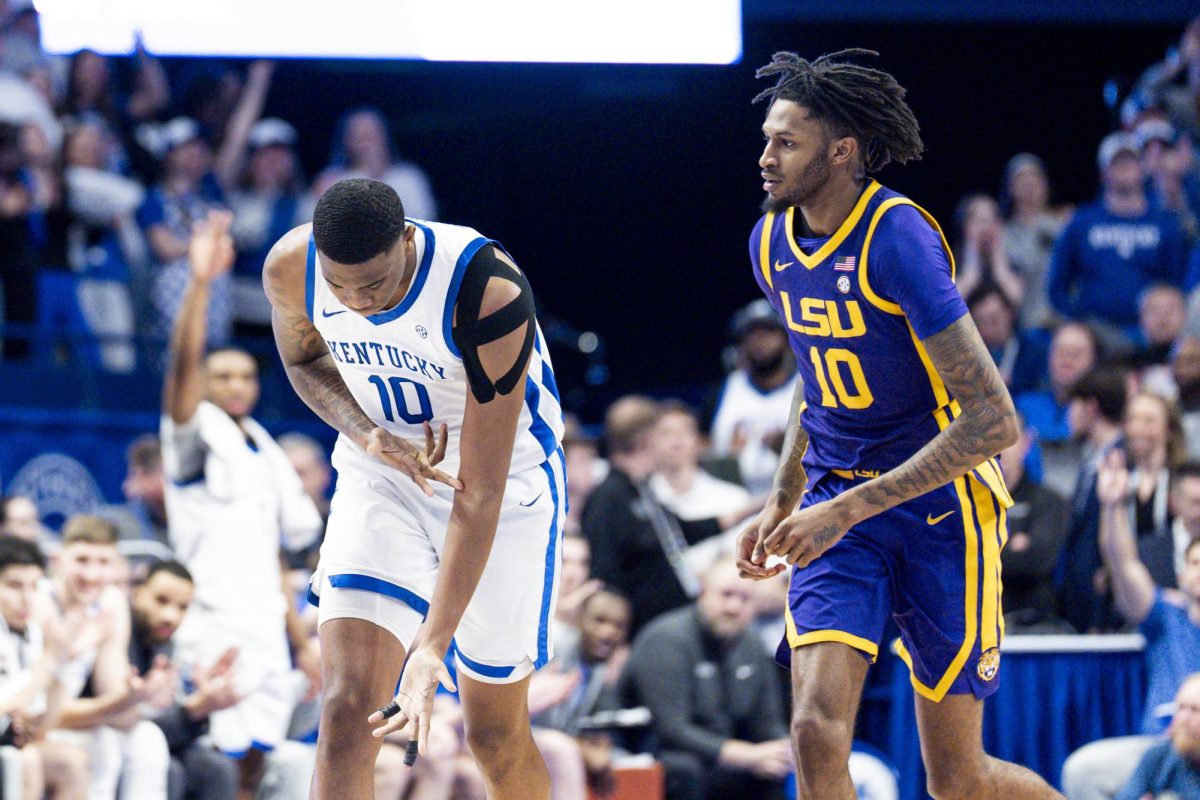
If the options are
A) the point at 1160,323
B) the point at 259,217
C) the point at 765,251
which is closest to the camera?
the point at 765,251

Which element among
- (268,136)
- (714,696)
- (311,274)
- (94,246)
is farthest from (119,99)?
(311,274)

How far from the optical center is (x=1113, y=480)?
7.12 meters

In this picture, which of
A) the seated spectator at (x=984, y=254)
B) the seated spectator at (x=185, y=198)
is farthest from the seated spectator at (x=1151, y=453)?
the seated spectator at (x=185, y=198)

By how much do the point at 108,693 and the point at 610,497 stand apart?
97.8 inches

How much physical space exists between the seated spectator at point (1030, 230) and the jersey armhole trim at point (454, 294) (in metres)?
7.38

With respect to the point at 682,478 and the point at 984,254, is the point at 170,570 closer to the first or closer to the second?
the point at 682,478

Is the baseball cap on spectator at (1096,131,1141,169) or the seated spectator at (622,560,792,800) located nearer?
the seated spectator at (622,560,792,800)

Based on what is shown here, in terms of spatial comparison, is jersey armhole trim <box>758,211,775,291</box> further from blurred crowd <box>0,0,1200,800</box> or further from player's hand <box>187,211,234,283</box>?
player's hand <box>187,211,234,283</box>

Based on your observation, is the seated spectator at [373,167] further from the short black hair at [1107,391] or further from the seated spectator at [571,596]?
the short black hair at [1107,391]

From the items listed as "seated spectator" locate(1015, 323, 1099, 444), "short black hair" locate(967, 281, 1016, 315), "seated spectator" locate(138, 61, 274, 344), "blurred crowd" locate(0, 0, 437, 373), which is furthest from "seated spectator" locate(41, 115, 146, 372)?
"seated spectator" locate(1015, 323, 1099, 444)

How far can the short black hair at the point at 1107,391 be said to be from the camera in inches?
314

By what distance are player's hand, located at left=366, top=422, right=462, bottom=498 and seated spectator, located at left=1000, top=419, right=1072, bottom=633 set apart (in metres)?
3.68

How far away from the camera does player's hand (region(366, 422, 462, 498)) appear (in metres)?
4.28

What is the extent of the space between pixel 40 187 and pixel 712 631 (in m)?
5.06
